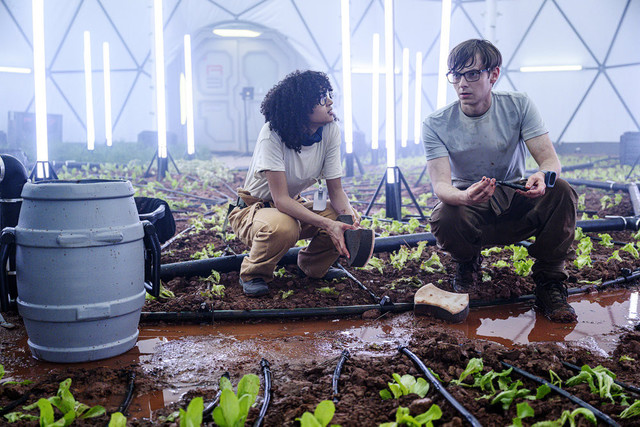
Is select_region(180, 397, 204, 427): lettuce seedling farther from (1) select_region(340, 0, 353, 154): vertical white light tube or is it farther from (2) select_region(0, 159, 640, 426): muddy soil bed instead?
(1) select_region(340, 0, 353, 154): vertical white light tube

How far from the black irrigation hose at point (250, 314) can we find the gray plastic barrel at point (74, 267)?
48cm

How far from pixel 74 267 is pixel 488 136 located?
7.19ft

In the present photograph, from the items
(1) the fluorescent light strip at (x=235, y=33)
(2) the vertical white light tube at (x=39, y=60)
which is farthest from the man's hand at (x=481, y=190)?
(1) the fluorescent light strip at (x=235, y=33)

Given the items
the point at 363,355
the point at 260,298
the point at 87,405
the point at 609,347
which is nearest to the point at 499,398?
the point at 363,355

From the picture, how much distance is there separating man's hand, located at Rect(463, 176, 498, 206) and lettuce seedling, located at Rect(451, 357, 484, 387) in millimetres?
941

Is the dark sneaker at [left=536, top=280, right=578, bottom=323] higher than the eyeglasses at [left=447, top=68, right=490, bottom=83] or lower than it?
lower

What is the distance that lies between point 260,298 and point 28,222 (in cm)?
126

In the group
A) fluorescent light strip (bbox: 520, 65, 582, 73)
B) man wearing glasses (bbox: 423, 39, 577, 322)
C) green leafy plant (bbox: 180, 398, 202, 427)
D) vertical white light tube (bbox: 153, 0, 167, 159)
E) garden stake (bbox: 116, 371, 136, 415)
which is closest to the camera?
green leafy plant (bbox: 180, 398, 202, 427)

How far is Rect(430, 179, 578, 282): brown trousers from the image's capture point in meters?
2.80

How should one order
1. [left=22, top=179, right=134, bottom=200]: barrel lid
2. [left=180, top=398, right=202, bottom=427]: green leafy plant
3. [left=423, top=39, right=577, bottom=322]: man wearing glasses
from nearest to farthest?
[left=180, top=398, right=202, bottom=427]: green leafy plant, [left=22, top=179, right=134, bottom=200]: barrel lid, [left=423, top=39, right=577, bottom=322]: man wearing glasses

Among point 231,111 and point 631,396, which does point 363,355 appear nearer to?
point 631,396

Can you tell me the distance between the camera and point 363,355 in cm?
221

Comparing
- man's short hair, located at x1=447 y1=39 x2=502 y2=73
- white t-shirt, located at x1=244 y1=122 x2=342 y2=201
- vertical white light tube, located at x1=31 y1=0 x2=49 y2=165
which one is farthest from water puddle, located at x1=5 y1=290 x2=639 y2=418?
vertical white light tube, located at x1=31 y1=0 x2=49 y2=165

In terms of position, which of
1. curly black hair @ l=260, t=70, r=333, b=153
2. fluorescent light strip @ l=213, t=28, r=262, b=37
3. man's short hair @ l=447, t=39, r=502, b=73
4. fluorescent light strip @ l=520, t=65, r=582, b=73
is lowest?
curly black hair @ l=260, t=70, r=333, b=153
